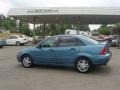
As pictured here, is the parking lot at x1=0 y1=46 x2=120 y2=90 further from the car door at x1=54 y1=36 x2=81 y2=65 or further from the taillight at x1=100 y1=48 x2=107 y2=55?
the taillight at x1=100 y1=48 x2=107 y2=55

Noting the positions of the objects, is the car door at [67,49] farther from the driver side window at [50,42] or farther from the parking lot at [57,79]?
the parking lot at [57,79]

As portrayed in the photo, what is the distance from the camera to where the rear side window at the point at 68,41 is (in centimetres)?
907

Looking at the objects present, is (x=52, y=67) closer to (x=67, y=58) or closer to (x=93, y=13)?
(x=67, y=58)

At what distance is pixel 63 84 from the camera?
281 inches

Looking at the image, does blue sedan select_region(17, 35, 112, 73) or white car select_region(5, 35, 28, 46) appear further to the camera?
white car select_region(5, 35, 28, 46)

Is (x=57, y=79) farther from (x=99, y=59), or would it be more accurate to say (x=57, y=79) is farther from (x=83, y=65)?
(x=99, y=59)

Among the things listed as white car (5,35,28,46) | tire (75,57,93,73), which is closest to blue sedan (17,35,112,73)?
tire (75,57,93,73)

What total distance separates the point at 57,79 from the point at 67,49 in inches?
67.0

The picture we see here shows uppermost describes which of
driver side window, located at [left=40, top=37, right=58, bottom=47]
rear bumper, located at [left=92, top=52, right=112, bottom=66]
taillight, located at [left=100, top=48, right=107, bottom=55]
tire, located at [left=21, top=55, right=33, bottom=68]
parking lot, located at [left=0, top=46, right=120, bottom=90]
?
driver side window, located at [left=40, top=37, right=58, bottom=47]

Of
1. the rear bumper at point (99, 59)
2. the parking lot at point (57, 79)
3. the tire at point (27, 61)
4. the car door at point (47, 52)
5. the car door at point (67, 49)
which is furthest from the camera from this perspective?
the tire at point (27, 61)

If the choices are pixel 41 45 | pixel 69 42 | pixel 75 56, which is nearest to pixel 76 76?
pixel 75 56

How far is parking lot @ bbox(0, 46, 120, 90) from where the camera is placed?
6.82 metres

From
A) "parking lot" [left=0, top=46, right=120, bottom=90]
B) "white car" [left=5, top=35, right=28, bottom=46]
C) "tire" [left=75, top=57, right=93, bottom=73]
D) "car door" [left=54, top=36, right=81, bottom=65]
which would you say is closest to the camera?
"parking lot" [left=0, top=46, right=120, bottom=90]

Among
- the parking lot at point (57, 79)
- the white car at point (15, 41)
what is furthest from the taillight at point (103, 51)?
the white car at point (15, 41)
